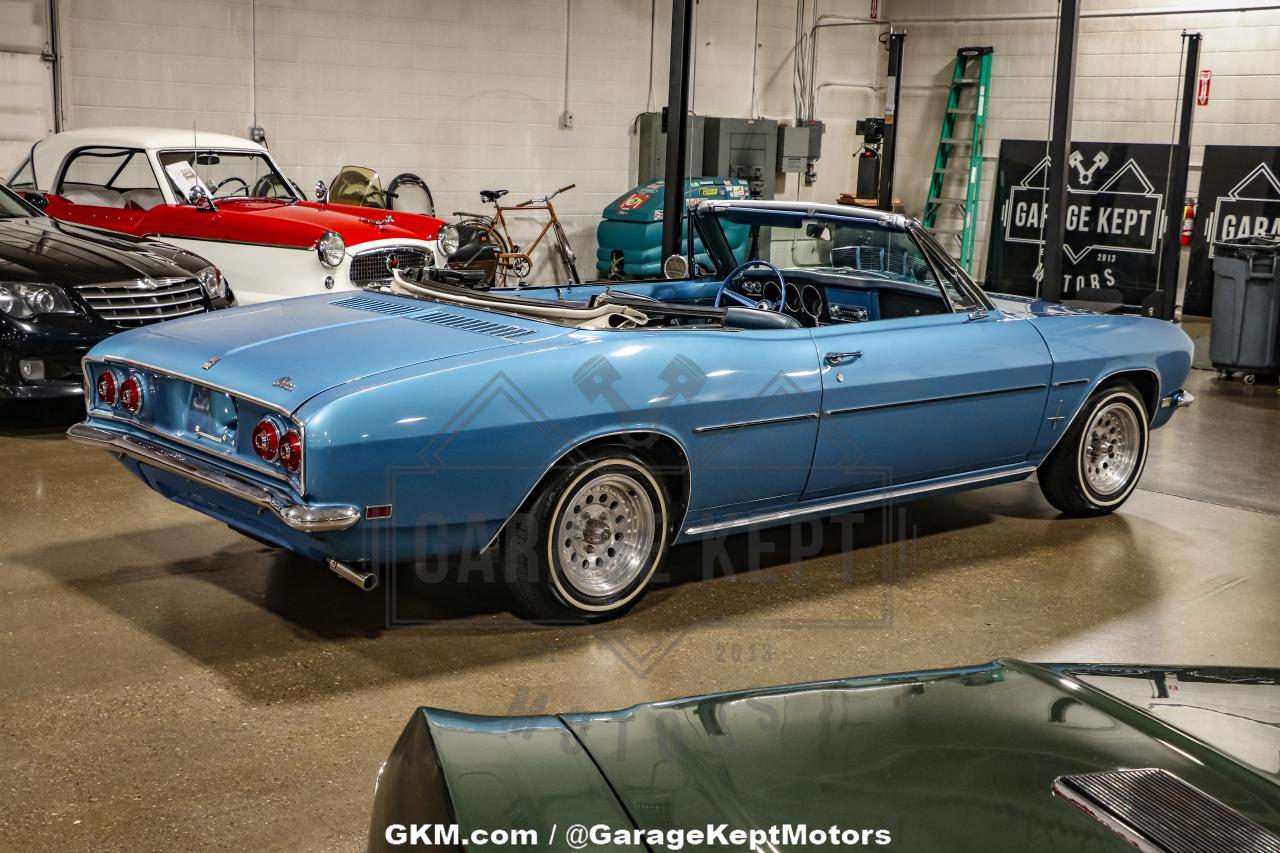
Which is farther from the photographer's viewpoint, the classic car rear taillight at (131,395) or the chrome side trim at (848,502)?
the chrome side trim at (848,502)

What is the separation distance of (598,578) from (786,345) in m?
1.07

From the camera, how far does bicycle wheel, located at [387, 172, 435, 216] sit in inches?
510

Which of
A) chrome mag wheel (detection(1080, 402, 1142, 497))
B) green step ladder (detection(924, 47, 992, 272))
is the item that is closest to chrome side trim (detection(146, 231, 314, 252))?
chrome mag wheel (detection(1080, 402, 1142, 497))

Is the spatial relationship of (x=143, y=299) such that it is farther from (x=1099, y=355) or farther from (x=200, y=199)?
(x=1099, y=355)

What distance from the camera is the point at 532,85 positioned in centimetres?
1398

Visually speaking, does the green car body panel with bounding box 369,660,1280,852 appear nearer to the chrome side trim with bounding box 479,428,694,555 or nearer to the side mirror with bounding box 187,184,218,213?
the chrome side trim with bounding box 479,428,694,555

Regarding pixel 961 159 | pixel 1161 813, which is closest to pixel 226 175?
pixel 961 159

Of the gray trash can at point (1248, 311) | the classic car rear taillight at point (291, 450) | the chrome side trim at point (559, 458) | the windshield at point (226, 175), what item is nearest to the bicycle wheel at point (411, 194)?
the windshield at point (226, 175)

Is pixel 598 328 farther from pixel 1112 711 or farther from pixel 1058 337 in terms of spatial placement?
pixel 1112 711

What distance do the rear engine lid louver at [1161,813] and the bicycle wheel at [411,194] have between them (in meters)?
11.8

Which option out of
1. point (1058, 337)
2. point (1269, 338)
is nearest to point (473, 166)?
point (1269, 338)

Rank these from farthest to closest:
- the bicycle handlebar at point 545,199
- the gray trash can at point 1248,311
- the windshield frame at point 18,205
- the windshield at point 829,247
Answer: the bicycle handlebar at point 545,199 → the gray trash can at point 1248,311 → the windshield frame at point 18,205 → the windshield at point 829,247

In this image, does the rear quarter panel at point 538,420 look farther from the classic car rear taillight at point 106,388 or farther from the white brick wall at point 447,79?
the white brick wall at point 447,79

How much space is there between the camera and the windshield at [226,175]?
9.16 metres
